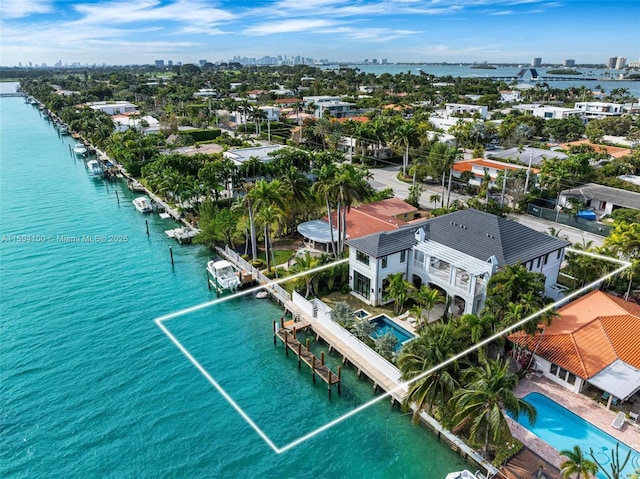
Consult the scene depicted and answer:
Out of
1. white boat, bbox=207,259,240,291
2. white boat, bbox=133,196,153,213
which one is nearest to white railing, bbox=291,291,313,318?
white boat, bbox=207,259,240,291

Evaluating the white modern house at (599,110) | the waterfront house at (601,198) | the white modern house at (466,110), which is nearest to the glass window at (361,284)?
the waterfront house at (601,198)

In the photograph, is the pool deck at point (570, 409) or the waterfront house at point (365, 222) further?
the waterfront house at point (365, 222)

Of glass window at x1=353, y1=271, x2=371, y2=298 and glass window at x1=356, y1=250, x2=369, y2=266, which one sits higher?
glass window at x1=356, y1=250, x2=369, y2=266

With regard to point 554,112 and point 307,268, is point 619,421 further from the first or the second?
point 554,112

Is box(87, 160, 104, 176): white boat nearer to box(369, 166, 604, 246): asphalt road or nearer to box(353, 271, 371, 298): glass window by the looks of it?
box(369, 166, 604, 246): asphalt road

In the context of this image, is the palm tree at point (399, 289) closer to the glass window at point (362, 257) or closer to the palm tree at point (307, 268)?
the glass window at point (362, 257)

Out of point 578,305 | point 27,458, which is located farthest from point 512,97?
point 27,458
